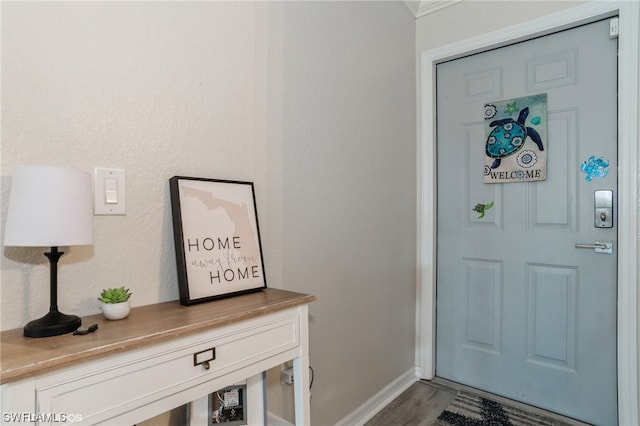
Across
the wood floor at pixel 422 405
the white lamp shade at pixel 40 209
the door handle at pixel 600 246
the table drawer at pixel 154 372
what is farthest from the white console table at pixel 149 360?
the door handle at pixel 600 246

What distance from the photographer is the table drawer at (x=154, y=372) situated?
2.27 ft

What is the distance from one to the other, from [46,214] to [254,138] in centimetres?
76

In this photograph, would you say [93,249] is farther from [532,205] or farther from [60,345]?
[532,205]

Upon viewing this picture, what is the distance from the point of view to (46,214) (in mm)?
744

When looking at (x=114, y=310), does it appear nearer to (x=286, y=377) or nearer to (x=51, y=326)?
(x=51, y=326)

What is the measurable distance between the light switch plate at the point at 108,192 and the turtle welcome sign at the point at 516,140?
1.96m

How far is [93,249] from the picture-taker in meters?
0.97

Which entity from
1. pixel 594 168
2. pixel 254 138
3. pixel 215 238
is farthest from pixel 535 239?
pixel 215 238

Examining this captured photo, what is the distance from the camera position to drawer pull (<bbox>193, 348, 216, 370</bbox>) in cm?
88

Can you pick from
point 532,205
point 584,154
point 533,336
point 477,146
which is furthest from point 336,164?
point 533,336

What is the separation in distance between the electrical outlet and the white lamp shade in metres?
0.97

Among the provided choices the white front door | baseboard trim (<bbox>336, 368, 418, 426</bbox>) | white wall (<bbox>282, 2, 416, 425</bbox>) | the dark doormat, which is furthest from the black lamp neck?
the white front door

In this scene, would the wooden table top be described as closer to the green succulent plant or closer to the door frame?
the green succulent plant

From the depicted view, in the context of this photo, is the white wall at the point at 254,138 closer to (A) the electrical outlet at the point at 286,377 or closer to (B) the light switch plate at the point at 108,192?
(B) the light switch plate at the point at 108,192
